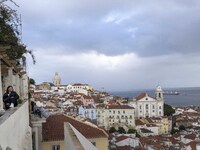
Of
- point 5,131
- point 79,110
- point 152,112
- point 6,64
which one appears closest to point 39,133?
point 6,64

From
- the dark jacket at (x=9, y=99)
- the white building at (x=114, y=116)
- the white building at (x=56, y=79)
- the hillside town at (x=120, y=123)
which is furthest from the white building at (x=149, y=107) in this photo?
the dark jacket at (x=9, y=99)

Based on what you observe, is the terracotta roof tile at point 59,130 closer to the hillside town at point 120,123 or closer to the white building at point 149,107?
the hillside town at point 120,123

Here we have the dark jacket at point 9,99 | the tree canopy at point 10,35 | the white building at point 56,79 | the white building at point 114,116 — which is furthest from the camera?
the white building at point 56,79

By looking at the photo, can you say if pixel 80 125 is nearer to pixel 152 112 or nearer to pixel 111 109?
pixel 111 109

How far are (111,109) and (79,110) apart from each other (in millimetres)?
12865

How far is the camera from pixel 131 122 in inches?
3615

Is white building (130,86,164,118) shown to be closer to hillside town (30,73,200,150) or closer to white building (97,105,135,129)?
hillside town (30,73,200,150)

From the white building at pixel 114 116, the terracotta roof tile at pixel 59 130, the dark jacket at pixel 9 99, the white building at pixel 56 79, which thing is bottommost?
the white building at pixel 114 116

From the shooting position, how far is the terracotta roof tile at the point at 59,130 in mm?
13344

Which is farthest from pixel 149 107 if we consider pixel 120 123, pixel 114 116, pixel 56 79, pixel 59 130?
pixel 59 130

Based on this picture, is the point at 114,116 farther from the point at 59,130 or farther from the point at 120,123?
the point at 59,130

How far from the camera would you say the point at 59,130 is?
13.8 metres

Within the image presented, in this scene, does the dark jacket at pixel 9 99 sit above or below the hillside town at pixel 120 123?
above

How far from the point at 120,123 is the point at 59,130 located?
77.5 m
